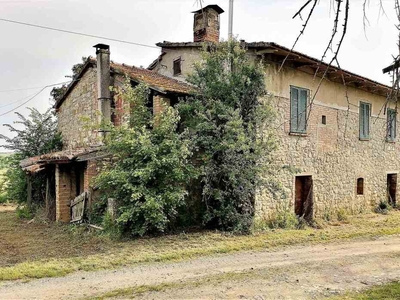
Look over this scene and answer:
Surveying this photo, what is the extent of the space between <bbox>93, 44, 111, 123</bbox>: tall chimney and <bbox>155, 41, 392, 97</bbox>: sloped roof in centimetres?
221

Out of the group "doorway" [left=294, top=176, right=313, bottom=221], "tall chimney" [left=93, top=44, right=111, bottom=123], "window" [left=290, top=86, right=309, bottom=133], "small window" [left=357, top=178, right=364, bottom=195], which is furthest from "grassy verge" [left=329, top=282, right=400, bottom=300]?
"small window" [left=357, top=178, right=364, bottom=195]

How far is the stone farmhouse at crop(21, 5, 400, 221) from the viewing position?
11188mm

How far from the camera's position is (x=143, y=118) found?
31.6ft

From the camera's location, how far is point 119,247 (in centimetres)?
816

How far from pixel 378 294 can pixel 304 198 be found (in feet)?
25.6

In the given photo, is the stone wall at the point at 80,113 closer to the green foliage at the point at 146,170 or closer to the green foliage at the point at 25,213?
the green foliage at the point at 25,213

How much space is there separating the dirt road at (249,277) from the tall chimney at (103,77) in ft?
23.2

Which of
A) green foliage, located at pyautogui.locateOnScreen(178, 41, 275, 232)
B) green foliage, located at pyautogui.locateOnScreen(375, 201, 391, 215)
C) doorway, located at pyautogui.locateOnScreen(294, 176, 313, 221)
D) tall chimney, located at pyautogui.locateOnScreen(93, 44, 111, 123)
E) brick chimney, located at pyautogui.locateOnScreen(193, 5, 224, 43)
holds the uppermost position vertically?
brick chimney, located at pyautogui.locateOnScreen(193, 5, 224, 43)

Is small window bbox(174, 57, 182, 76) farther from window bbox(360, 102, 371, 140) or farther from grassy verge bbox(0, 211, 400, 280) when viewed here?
window bbox(360, 102, 371, 140)

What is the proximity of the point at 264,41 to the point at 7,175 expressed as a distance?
11.7 meters

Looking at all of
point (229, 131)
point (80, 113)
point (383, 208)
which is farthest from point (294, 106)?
point (80, 113)

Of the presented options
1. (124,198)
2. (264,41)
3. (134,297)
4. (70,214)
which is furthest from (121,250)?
(264,41)

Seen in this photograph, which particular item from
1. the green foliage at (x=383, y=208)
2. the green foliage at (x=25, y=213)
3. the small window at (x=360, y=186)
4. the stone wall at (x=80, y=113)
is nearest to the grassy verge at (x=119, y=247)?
the green foliage at (x=25, y=213)

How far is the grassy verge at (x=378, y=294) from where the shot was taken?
200 inches
